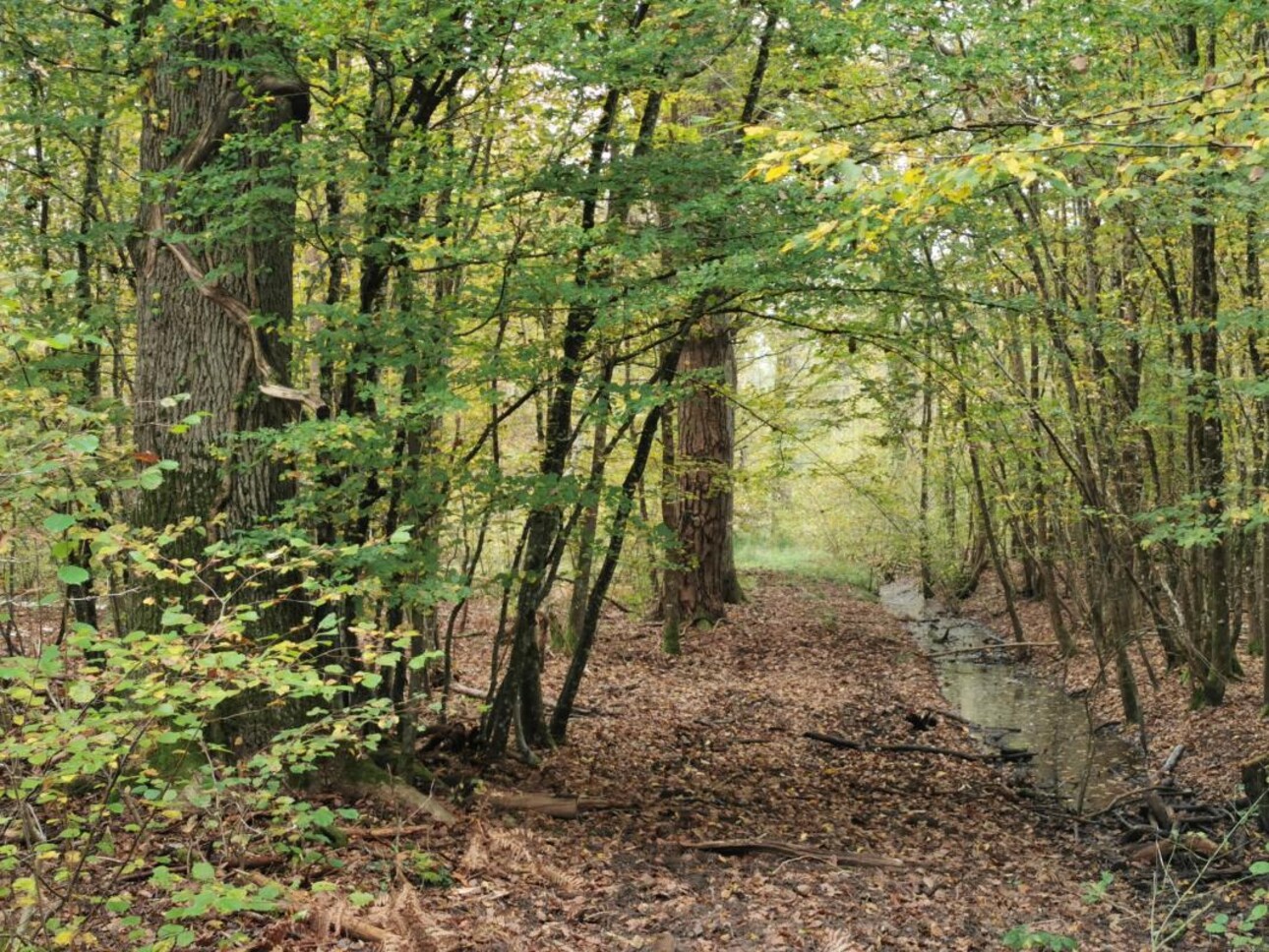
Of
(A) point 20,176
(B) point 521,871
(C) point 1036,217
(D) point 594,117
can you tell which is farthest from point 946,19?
(A) point 20,176

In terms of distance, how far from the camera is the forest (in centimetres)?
387

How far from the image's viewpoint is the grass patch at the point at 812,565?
82.7 feet

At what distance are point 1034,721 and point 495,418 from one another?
8.31m

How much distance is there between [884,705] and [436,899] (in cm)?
815

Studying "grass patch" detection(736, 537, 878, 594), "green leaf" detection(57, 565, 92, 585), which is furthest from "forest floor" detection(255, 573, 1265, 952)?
"grass patch" detection(736, 537, 878, 594)

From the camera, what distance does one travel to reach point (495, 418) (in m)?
7.70

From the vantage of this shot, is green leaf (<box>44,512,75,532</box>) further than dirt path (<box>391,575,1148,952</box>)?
No

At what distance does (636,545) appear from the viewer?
46.9 feet

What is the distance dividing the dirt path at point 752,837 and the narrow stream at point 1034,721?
0.55 metres

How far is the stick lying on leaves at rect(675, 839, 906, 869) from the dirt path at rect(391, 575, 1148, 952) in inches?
2.9

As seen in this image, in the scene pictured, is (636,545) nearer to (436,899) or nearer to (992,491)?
(992,491)

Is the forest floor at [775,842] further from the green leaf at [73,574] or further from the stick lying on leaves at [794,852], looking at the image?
the green leaf at [73,574]

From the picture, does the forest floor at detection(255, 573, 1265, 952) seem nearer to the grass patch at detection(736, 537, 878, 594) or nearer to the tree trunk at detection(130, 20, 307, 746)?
the tree trunk at detection(130, 20, 307, 746)

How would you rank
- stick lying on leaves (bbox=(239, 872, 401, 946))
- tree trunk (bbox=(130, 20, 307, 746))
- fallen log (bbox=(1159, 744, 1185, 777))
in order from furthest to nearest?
fallen log (bbox=(1159, 744, 1185, 777)) → tree trunk (bbox=(130, 20, 307, 746)) → stick lying on leaves (bbox=(239, 872, 401, 946))
